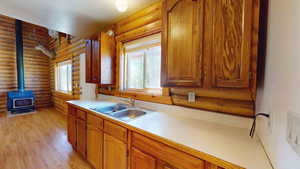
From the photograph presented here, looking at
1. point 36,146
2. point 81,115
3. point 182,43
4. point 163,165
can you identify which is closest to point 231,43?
point 182,43

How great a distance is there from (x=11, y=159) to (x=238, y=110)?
338cm

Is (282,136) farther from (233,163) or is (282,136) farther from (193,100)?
(193,100)

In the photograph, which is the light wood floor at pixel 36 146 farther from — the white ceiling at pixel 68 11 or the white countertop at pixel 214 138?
the white ceiling at pixel 68 11

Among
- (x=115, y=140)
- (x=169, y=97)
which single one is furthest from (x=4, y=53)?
(x=169, y=97)

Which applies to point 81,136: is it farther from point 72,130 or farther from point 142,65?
point 142,65

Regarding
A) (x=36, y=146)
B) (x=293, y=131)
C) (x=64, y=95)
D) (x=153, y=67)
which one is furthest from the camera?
(x=64, y=95)

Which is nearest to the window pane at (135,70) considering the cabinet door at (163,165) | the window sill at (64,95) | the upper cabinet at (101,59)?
the upper cabinet at (101,59)

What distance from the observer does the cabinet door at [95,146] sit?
64.9 inches

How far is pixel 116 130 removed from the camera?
1.42 m

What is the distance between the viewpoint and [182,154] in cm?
90

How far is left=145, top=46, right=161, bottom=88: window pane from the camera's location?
1.99m

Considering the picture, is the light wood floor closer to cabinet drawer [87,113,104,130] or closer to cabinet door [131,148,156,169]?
cabinet drawer [87,113,104,130]

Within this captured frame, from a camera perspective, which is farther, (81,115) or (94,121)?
(81,115)

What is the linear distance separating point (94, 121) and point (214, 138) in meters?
1.47
